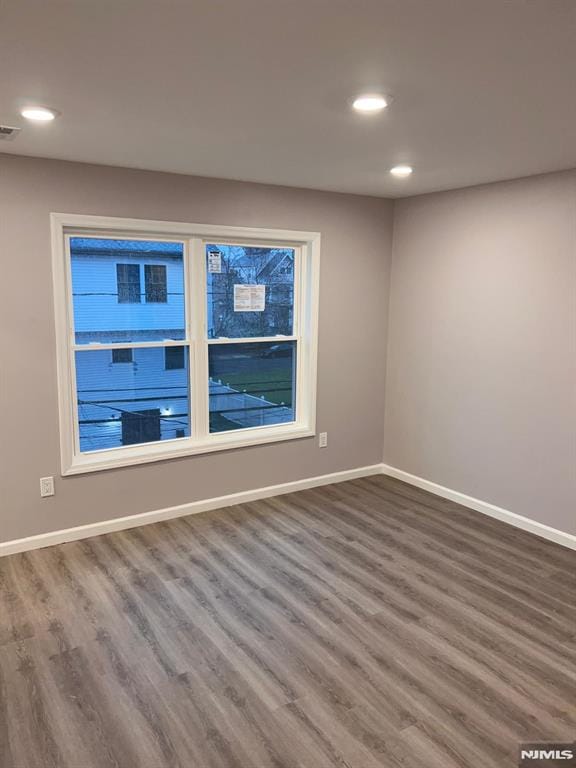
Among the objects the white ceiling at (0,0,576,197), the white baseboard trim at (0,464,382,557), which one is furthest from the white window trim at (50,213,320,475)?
the white ceiling at (0,0,576,197)

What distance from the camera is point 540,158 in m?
3.15

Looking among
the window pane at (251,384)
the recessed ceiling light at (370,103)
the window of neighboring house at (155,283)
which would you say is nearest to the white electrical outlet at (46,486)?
the window pane at (251,384)

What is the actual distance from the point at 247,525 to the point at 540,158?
2.94 meters

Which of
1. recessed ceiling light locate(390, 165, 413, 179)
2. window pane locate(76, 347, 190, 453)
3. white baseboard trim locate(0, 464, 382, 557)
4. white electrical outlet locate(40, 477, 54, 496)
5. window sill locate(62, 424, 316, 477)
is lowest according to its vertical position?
white baseboard trim locate(0, 464, 382, 557)

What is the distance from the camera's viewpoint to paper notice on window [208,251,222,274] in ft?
13.6

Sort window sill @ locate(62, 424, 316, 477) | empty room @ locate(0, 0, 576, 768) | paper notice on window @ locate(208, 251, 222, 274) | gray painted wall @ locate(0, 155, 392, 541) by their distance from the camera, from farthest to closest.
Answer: paper notice on window @ locate(208, 251, 222, 274), window sill @ locate(62, 424, 316, 477), gray painted wall @ locate(0, 155, 392, 541), empty room @ locate(0, 0, 576, 768)

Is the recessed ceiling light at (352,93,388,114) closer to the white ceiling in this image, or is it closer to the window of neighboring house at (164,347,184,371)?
the white ceiling

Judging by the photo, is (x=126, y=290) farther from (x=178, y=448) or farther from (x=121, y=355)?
(x=178, y=448)

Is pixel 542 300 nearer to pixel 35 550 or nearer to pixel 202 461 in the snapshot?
pixel 202 461

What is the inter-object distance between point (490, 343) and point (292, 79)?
271cm

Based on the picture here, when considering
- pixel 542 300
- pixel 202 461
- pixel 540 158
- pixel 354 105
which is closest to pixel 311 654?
pixel 202 461

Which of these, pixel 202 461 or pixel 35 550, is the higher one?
pixel 202 461

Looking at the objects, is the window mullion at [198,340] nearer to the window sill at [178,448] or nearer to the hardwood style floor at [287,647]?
the window sill at [178,448]

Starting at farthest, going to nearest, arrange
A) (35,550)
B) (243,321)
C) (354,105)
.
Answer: (243,321), (35,550), (354,105)
